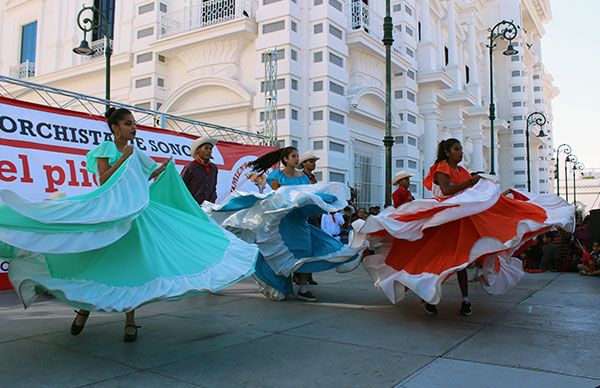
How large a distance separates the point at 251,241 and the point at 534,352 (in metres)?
3.11

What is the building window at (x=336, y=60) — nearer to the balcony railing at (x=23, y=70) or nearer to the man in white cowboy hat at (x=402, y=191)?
the man in white cowboy hat at (x=402, y=191)

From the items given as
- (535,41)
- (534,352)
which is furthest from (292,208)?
(535,41)

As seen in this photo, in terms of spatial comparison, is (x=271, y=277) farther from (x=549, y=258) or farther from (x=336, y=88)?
(x=336, y=88)

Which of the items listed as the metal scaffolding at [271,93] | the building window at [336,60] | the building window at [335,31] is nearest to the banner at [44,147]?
the metal scaffolding at [271,93]

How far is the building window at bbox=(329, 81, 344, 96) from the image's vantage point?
47.9ft

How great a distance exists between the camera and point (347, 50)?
15.5 meters

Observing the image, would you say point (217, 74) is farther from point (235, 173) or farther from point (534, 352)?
point (534, 352)

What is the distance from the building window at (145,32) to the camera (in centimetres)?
1714

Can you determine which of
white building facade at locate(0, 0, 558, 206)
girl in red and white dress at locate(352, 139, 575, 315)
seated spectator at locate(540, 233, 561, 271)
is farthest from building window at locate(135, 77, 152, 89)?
girl in red and white dress at locate(352, 139, 575, 315)

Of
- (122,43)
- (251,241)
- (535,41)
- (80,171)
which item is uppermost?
(535,41)

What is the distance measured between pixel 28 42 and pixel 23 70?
1478 millimetres

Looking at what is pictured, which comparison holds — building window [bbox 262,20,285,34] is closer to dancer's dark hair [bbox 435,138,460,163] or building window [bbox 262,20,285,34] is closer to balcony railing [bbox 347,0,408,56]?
balcony railing [bbox 347,0,408,56]

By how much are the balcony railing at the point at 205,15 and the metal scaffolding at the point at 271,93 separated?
171cm

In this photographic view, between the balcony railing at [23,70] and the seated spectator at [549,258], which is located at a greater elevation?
the balcony railing at [23,70]
